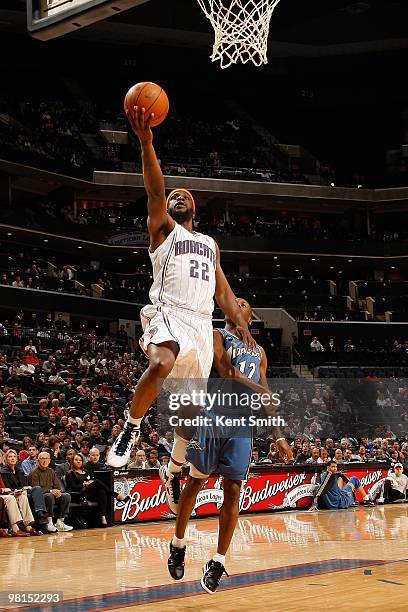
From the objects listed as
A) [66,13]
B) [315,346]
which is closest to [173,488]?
[66,13]

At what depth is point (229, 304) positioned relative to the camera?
21.9 feet

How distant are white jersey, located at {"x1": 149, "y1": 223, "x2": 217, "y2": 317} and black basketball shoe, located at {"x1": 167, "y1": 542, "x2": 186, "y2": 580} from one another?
1.88m

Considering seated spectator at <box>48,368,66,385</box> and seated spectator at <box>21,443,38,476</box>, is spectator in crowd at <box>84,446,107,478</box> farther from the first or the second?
seated spectator at <box>48,368,66,385</box>

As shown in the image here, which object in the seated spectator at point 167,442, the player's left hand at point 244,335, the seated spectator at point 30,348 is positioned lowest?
the seated spectator at point 167,442

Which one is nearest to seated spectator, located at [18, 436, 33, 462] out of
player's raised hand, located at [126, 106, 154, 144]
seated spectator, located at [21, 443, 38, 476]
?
seated spectator, located at [21, 443, 38, 476]

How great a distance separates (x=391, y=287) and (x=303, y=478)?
65.9 feet

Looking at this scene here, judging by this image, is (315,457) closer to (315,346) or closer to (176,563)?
(176,563)

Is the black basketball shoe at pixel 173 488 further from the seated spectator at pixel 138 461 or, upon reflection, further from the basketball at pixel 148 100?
the seated spectator at pixel 138 461

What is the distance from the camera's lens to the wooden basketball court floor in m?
6.59

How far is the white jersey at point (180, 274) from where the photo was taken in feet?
20.2

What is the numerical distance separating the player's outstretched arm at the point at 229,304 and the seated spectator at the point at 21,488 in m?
6.98

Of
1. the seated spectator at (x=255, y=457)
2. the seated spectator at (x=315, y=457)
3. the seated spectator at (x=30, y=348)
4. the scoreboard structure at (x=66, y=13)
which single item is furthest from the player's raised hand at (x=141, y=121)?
the seated spectator at (x=30, y=348)

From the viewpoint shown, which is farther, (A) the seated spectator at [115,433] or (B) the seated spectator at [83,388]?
(B) the seated spectator at [83,388]

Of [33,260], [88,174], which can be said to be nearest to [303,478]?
[33,260]
